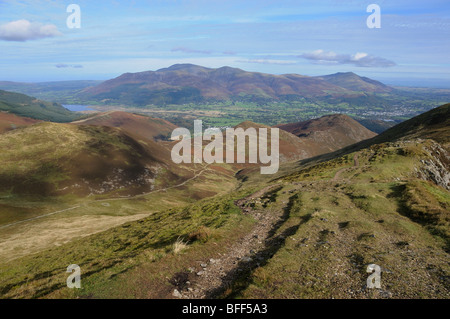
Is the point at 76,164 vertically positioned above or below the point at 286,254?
below

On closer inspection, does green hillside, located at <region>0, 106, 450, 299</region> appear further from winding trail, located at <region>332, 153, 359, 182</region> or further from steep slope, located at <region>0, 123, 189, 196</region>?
steep slope, located at <region>0, 123, 189, 196</region>

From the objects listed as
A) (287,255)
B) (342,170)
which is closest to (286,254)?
(287,255)

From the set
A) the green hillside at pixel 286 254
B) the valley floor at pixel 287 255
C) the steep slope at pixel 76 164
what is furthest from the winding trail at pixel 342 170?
the steep slope at pixel 76 164

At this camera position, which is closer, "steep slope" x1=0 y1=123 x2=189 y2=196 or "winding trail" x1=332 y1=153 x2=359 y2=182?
"winding trail" x1=332 y1=153 x2=359 y2=182

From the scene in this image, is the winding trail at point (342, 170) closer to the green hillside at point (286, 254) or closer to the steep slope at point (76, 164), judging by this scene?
the green hillside at point (286, 254)

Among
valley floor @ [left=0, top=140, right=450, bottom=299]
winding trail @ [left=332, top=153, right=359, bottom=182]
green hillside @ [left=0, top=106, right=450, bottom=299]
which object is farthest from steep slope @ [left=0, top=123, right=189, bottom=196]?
winding trail @ [left=332, top=153, right=359, bottom=182]

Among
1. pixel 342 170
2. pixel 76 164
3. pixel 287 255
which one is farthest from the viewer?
pixel 76 164

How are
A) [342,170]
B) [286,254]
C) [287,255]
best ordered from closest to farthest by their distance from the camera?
[287,255], [286,254], [342,170]

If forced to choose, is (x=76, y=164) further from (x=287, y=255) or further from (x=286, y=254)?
(x=287, y=255)
